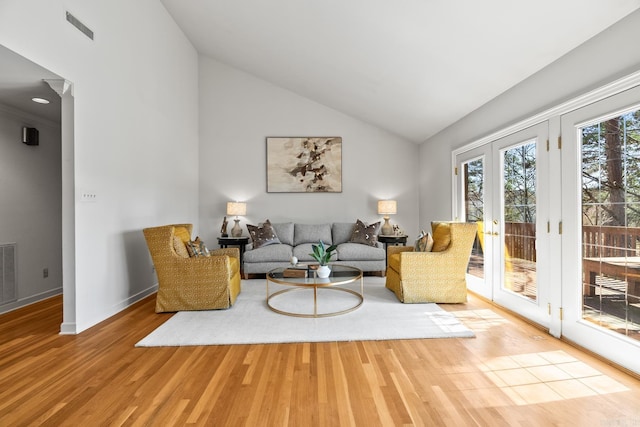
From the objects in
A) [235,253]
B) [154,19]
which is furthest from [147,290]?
[154,19]

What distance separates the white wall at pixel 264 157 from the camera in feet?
18.4

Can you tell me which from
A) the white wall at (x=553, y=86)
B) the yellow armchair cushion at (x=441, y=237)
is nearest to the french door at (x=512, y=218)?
the white wall at (x=553, y=86)

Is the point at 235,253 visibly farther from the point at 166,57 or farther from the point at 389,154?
the point at 389,154

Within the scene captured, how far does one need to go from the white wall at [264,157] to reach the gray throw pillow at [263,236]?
58 cm

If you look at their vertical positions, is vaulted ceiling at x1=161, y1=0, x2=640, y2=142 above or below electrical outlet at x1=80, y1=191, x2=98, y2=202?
above

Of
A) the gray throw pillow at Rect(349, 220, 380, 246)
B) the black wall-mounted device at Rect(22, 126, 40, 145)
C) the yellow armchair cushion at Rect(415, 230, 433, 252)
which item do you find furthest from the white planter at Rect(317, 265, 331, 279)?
the black wall-mounted device at Rect(22, 126, 40, 145)

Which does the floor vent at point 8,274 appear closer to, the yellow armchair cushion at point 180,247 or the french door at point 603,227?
the yellow armchair cushion at point 180,247

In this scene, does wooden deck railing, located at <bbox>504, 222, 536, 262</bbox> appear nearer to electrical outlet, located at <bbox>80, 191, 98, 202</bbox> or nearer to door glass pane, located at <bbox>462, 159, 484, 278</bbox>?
door glass pane, located at <bbox>462, 159, 484, 278</bbox>

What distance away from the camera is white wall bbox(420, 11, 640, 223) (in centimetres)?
197

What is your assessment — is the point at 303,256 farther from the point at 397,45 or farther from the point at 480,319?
the point at 397,45

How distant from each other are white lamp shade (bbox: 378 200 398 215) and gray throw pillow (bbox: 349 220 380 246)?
0.31m

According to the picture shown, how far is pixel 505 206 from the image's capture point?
10.8 ft

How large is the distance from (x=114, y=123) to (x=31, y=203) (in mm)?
1552

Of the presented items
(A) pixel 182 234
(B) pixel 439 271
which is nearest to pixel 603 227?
(B) pixel 439 271
